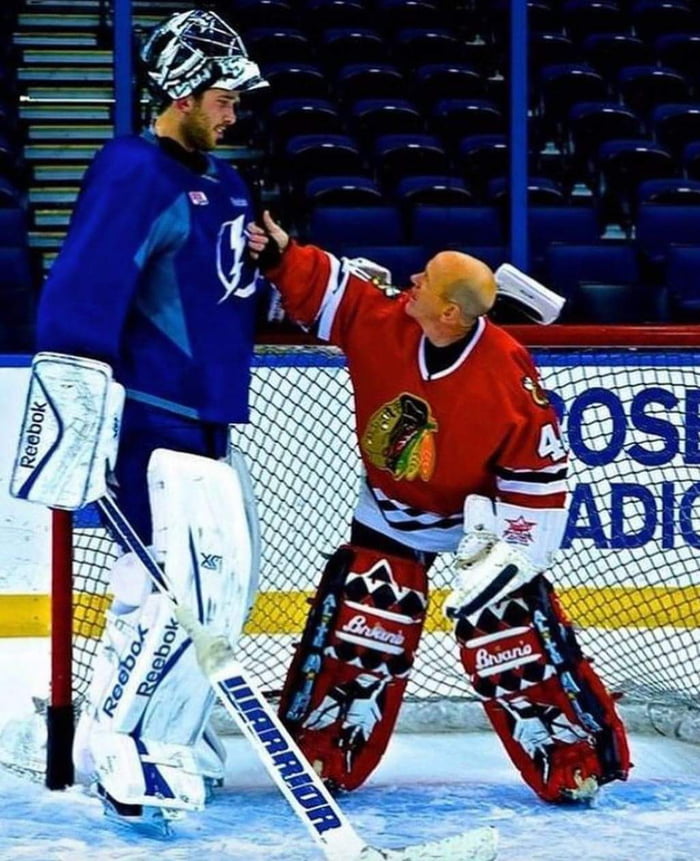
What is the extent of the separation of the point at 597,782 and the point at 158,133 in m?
1.29

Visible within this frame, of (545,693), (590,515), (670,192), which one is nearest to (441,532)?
(545,693)

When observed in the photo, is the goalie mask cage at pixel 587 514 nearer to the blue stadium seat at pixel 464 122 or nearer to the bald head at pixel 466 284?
the bald head at pixel 466 284

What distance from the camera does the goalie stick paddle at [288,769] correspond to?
282 centimetres

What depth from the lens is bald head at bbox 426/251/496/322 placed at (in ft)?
10.2

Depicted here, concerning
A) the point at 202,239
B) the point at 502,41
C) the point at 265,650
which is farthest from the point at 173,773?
the point at 502,41

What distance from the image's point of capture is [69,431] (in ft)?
9.41

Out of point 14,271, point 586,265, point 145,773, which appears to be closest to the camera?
point 145,773

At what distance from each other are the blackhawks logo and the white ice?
571 millimetres

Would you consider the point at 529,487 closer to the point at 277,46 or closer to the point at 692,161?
the point at 692,161

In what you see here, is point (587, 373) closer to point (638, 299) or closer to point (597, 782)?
point (597, 782)

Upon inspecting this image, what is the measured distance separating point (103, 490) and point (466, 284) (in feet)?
2.20

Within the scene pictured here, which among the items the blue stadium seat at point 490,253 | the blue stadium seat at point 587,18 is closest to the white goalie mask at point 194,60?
the blue stadium seat at point 490,253

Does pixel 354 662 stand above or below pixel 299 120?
below

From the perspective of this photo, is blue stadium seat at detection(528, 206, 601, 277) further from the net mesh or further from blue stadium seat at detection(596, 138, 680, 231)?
the net mesh
